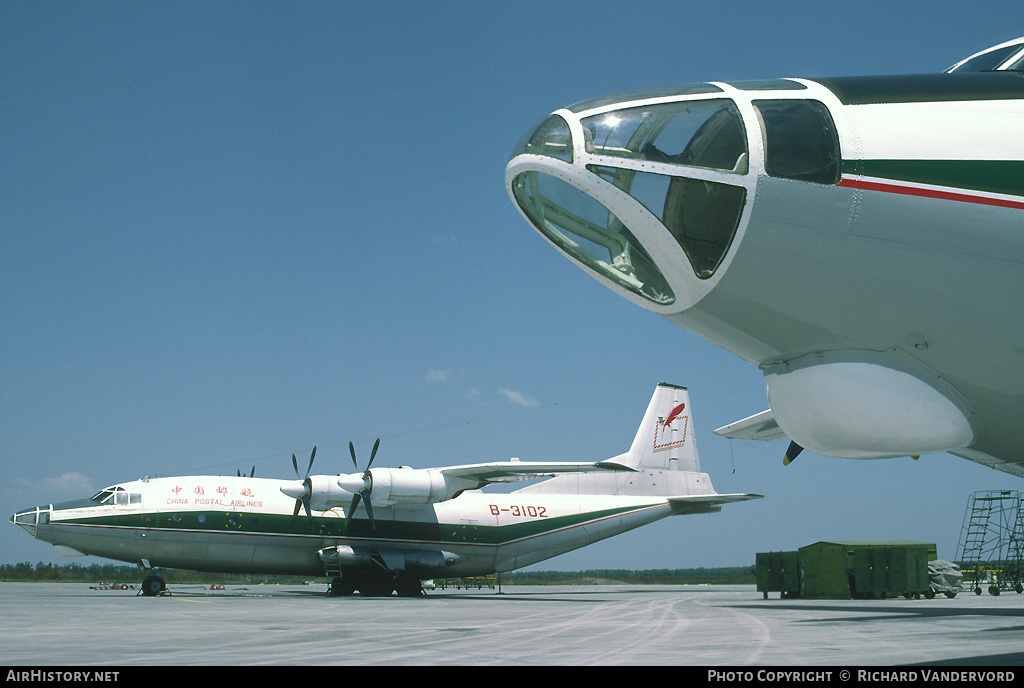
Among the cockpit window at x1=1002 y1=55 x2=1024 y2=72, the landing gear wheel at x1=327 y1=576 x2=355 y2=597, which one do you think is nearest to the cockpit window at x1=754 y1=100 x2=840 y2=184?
the cockpit window at x1=1002 y1=55 x2=1024 y2=72

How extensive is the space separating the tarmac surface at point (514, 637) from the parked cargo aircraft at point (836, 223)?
15.1 feet

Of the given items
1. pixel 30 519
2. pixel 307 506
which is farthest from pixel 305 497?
pixel 30 519

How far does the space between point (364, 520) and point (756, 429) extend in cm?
2348

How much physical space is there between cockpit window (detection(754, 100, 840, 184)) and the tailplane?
102ft

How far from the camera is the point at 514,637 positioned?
13820 mm

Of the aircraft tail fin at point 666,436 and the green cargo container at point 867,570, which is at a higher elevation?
the aircraft tail fin at point 666,436

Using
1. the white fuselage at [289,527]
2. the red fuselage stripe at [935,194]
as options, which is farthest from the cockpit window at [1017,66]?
the white fuselage at [289,527]

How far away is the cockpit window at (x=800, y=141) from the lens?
5352 mm

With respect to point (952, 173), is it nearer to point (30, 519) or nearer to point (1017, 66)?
point (1017, 66)

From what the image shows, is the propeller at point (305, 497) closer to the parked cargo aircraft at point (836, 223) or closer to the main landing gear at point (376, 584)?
the main landing gear at point (376, 584)

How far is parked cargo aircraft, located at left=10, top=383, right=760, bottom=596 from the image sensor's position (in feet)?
95.3

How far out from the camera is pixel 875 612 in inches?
809

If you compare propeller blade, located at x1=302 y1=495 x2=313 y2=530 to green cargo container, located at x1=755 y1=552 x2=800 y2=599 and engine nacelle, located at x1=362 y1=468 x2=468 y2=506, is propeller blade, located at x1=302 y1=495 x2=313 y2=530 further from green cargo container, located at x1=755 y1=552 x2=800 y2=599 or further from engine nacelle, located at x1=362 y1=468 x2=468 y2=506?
green cargo container, located at x1=755 y1=552 x2=800 y2=599
